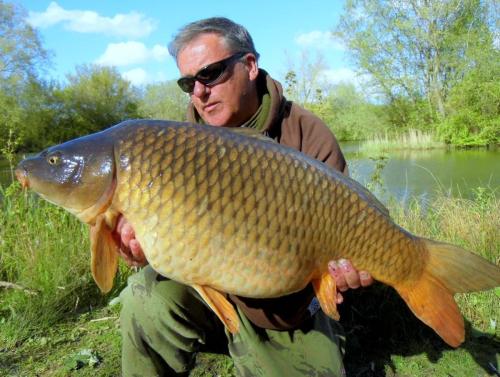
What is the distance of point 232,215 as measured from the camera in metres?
1.14

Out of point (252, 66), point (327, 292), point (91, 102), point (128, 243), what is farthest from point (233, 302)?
point (91, 102)

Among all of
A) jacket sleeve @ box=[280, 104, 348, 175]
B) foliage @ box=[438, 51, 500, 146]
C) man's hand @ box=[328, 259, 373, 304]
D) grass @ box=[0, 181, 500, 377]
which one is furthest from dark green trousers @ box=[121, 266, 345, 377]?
foliage @ box=[438, 51, 500, 146]

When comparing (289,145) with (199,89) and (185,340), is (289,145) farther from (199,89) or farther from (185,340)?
(185,340)

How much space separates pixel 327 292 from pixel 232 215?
1.24 ft

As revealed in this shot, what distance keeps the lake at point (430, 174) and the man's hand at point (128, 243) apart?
2856 millimetres

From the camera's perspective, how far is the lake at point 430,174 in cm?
531

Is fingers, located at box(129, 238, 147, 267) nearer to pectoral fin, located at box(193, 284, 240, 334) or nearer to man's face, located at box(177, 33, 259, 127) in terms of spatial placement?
pectoral fin, located at box(193, 284, 240, 334)

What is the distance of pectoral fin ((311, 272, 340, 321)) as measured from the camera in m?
1.29

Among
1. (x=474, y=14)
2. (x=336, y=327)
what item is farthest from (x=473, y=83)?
(x=336, y=327)

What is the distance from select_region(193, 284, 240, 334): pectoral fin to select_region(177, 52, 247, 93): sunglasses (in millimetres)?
798

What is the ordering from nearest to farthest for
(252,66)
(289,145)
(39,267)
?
(289,145), (252,66), (39,267)

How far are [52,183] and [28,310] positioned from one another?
1.18m

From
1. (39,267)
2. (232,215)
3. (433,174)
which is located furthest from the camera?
(433,174)

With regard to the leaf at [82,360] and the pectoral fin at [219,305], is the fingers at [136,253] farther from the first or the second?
the leaf at [82,360]
